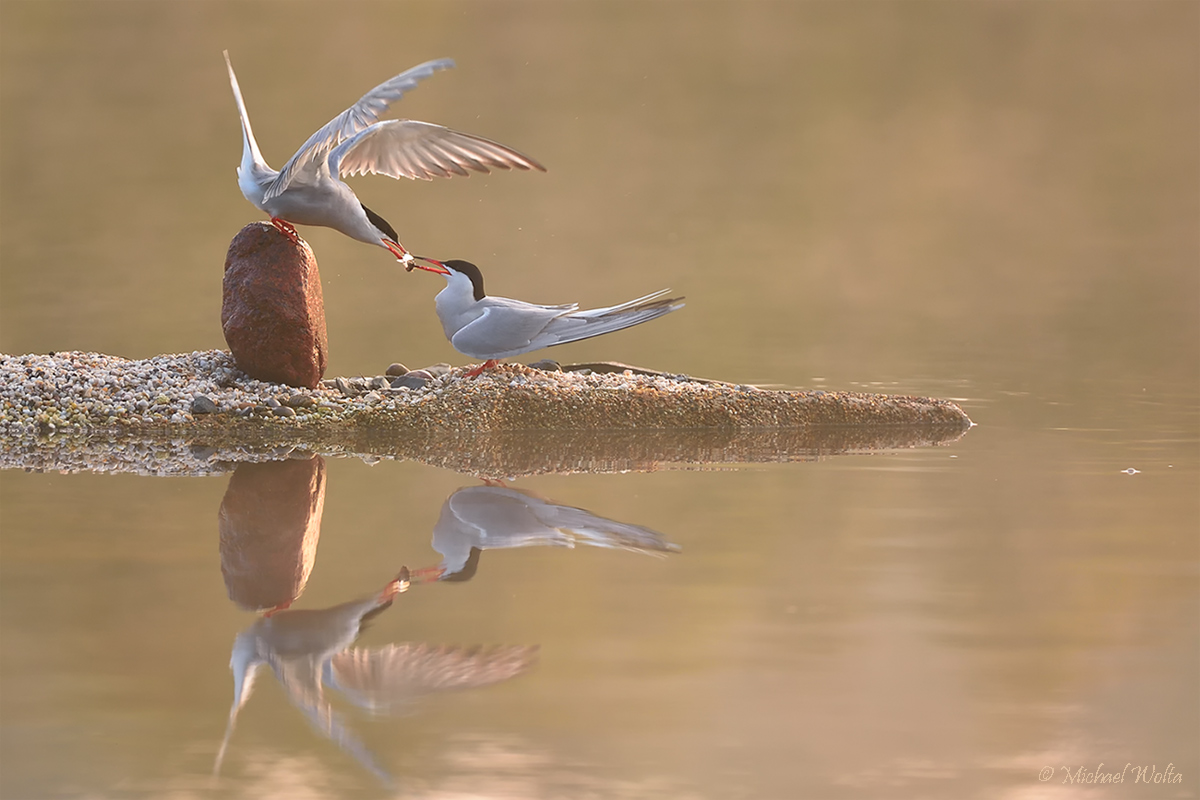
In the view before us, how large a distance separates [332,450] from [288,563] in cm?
199

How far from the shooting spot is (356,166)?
739cm

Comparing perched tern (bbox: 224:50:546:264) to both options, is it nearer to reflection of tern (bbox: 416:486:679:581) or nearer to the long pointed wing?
the long pointed wing

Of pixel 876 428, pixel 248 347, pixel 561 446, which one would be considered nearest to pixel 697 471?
pixel 561 446

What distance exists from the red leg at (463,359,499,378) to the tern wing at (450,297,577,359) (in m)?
0.25

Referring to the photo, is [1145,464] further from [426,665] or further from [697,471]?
[426,665]

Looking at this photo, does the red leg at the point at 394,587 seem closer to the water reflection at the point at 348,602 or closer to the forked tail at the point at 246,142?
the water reflection at the point at 348,602

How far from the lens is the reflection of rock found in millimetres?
4605

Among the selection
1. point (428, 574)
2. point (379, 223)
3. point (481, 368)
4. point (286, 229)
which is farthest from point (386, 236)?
point (428, 574)

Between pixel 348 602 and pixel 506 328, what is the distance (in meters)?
3.13

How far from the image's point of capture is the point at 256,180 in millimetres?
7066

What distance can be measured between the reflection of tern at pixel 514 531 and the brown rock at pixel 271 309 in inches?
81.8

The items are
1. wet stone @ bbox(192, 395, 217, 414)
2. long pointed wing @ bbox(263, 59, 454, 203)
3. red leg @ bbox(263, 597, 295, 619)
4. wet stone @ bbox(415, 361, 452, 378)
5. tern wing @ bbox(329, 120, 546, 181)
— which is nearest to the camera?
red leg @ bbox(263, 597, 295, 619)

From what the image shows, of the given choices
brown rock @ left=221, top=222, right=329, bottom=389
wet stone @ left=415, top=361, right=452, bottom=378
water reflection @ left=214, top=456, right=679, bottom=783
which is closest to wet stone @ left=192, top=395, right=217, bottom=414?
brown rock @ left=221, top=222, right=329, bottom=389

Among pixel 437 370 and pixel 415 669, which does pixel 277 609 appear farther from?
pixel 437 370
